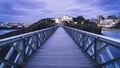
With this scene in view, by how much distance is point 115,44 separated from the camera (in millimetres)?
4156

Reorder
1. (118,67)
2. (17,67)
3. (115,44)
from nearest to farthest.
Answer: (115,44)
(118,67)
(17,67)

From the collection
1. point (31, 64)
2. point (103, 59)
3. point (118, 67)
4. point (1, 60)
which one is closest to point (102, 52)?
point (103, 59)

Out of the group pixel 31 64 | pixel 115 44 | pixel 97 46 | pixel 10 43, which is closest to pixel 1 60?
pixel 10 43

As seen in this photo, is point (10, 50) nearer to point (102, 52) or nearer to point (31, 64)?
point (31, 64)

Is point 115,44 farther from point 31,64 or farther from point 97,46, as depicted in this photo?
point 31,64

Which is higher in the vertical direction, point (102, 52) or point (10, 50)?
point (10, 50)

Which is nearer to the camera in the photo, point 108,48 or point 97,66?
point 108,48

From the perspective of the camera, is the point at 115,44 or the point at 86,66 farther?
the point at 86,66

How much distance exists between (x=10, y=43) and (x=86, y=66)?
2.28 m

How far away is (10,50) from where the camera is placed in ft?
16.6

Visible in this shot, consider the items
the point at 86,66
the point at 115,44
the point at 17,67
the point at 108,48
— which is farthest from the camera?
the point at 86,66

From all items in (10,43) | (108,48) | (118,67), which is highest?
(10,43)

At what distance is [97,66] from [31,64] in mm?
1831

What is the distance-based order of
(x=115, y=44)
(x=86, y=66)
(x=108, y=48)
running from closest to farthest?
(x=115, y=44) < (x=108, y=48) < (x=86, y=66)
